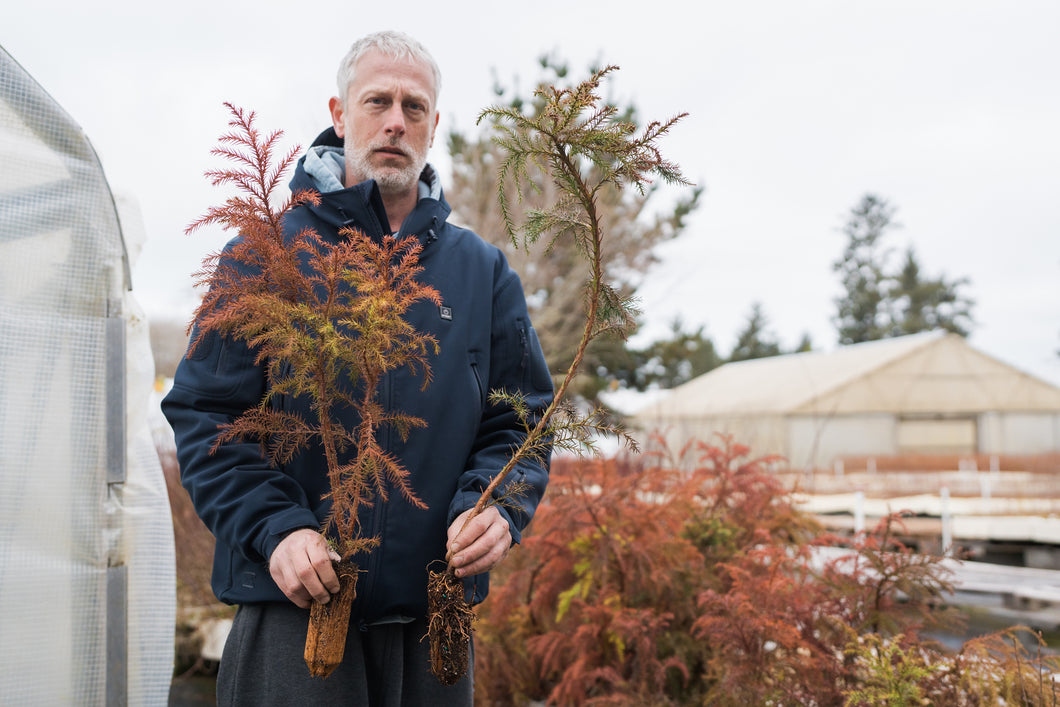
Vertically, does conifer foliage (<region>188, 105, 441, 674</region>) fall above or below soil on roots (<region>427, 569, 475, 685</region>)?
above

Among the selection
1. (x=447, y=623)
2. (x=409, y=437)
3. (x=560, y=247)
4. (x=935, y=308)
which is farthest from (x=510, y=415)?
(x=935, y=308)

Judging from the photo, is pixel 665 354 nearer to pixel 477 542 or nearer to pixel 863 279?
pixel 477 542

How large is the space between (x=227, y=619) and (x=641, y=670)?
3798 mm

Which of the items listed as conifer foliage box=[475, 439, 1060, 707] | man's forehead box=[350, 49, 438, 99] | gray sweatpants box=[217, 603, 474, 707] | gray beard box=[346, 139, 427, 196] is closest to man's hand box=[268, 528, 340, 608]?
gray sweatpants box=[217, 603, 474, 707]

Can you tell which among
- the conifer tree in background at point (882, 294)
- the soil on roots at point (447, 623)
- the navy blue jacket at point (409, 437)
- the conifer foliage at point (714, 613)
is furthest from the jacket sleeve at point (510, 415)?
the conifer tree in background at point (882, 294)

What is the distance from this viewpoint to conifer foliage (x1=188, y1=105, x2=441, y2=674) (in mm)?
1667

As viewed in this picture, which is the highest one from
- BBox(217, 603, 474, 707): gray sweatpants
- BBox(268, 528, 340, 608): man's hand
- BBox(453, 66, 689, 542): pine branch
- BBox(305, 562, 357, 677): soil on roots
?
BBox(453, 66, 689, 542): pine branch

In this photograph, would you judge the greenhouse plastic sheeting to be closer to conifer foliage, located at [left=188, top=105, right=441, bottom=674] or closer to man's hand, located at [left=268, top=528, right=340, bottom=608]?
conifer foliage, located at [left=188, top=105, right=441, bottom=674]

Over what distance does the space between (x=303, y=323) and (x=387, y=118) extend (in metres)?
0.68

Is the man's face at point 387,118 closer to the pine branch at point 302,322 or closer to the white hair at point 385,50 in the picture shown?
the white hair at point 385,50

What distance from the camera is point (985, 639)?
2.75 m

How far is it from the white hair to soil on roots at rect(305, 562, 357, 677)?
1303 millimetres

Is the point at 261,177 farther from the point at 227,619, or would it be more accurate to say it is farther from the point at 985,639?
the point at 227,619

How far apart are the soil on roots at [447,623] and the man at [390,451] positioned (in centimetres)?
5
